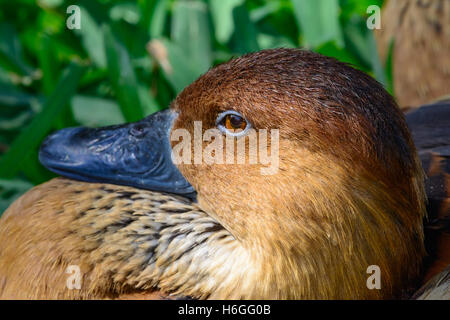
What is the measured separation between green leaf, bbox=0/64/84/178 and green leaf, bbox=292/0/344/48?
0.99 metres

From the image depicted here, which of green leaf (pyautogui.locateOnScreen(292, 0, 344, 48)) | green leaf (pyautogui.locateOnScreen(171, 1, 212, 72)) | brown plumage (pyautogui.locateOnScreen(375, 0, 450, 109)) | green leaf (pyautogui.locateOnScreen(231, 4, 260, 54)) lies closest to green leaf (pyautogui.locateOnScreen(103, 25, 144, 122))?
green leaf (pyautogui.locateOnScreen(171, 1, 212, 72))

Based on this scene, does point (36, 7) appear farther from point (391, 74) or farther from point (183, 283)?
point (183, 283)

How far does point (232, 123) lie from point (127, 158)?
317 mm

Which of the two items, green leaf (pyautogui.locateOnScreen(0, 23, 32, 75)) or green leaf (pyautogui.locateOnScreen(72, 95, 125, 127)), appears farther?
green leaf (pyautogui.locateOnScreen(0, 23, 32, 75))

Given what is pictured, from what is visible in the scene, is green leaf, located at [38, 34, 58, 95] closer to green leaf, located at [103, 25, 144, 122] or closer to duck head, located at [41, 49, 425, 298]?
green leaf, located at [103, 25, 144, 122]

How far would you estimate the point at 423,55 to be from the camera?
2510 mm

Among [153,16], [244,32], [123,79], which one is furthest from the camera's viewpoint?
[153,16]

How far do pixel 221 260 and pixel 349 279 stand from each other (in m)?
0.29

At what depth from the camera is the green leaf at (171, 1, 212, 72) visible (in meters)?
2.39

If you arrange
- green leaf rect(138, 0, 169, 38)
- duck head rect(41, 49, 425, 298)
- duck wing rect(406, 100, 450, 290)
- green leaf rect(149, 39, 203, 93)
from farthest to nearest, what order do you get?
green leaf rect(138, 0, 169, 38)
green leaf rect(149, 39, 203, 93)
duck wing rect(406, 100, 450, 290)
duck head rect(41, 49, 425, 298)

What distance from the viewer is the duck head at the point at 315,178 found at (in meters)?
1.21

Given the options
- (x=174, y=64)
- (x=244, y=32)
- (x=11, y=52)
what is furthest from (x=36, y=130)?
(x=244, y=32)

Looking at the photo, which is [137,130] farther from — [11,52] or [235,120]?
[11,52]

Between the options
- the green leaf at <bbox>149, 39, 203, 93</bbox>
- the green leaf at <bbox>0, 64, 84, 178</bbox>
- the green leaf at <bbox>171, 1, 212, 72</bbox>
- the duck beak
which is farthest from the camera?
the green leaf at <bbox>171, 1, 212, 72</bbox>
